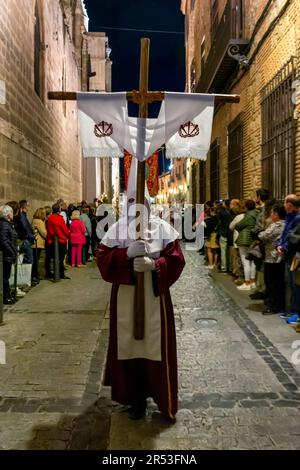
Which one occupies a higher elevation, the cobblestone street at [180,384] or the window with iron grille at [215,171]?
the window with iron grille at [215,171]

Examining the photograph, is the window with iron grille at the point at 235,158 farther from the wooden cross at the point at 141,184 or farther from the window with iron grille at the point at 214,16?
the wooden cross at the point at 141,184

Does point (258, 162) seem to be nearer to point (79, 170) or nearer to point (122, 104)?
point (122, 104)

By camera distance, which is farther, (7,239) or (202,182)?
(202,182)

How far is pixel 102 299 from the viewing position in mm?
9469

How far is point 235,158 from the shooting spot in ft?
49.0

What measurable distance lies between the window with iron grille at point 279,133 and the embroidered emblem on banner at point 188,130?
4.55 metres

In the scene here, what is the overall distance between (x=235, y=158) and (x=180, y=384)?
35.5 ft

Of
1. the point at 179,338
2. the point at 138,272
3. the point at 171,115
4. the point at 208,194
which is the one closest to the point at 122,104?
the point at 171,115

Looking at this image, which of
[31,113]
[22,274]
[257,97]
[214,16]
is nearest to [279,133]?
[257,97]

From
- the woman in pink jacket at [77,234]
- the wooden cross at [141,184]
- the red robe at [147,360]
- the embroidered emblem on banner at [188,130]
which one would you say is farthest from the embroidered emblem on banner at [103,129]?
the woman in pink jacket at [77,234]

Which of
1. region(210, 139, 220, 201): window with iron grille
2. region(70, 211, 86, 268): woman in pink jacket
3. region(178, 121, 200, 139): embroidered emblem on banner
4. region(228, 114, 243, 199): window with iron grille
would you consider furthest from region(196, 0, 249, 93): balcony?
region(178, 121, 200, 139): embroidered emblem on banner

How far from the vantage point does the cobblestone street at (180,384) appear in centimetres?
389

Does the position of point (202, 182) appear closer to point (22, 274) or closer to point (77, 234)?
point (77, 234)

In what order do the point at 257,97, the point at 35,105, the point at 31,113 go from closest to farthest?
the point at 257,97 < the point at 31,113 < the point at 35,105
